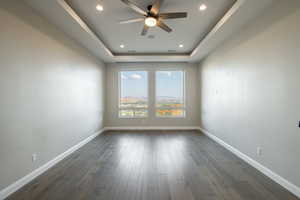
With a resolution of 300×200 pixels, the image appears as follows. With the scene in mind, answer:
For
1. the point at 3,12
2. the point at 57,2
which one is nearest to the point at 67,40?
the point at 57,2

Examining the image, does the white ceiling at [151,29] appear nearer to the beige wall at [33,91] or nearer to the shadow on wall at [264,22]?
the shadow on wall at [264,22]

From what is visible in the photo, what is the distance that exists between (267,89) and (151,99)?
4.32m

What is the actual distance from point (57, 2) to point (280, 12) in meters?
3.48

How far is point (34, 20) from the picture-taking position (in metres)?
2.56

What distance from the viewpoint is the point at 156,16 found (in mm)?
2756

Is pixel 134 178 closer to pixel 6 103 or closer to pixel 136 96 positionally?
pixel 6 103

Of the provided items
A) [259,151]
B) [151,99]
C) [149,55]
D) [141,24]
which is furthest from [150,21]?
[151,99]

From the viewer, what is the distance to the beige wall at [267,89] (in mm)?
2117

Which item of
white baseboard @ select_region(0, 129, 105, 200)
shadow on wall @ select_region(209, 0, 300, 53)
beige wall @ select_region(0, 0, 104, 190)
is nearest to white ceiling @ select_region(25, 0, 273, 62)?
shadow on wall @ select_region(209, 0, 300, 53)

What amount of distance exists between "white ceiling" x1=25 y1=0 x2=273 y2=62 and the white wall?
102 centimetres

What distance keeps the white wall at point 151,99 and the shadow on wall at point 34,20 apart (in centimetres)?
286

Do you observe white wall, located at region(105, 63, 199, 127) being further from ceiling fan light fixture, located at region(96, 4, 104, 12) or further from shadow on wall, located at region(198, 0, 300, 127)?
ceiling fan light fixture, located at region(96, 4, 104, 12)

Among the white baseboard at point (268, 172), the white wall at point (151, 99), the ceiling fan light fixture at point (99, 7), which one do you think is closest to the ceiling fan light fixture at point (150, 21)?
the ceiling fan light fixture at point (99, 7)

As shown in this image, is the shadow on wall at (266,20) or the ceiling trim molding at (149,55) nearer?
the shadow on wall at (266,20)
